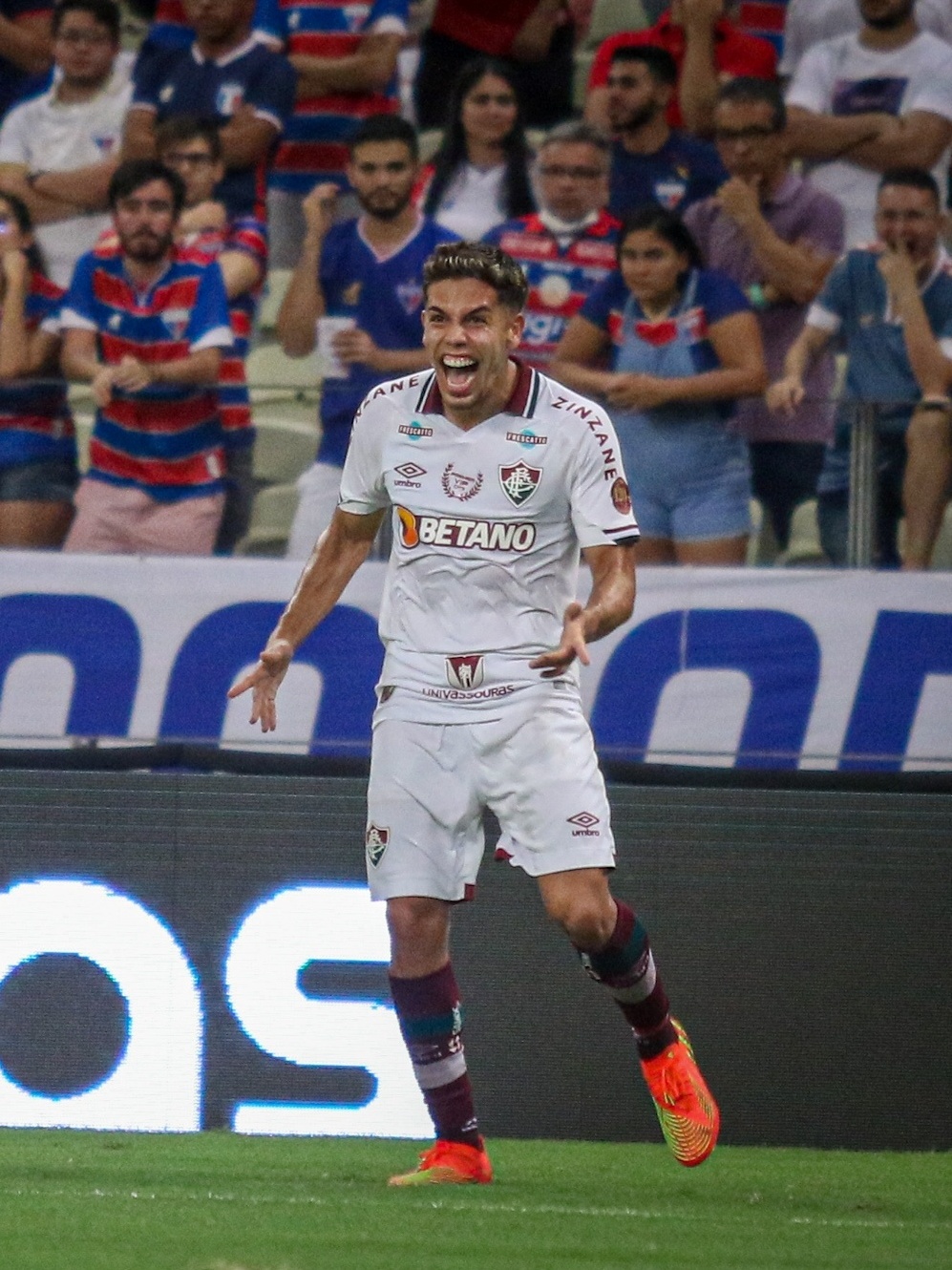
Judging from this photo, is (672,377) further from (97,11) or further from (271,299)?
(97,11)

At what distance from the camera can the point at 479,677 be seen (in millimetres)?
5098

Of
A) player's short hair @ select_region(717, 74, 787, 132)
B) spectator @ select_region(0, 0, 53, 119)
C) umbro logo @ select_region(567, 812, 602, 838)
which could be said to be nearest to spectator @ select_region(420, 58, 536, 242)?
player's short hair @ select_region(717, 74, 787, 132)

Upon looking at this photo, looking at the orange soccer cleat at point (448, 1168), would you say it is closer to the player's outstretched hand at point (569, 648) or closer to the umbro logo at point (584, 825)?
the umbro logo at point (584, 825)

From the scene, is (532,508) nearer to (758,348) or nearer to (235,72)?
(758,348)

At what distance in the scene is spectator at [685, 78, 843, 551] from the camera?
841 centimetres

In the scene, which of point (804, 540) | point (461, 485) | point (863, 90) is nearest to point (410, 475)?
point (461, 485)

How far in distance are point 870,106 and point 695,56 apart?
0.84m

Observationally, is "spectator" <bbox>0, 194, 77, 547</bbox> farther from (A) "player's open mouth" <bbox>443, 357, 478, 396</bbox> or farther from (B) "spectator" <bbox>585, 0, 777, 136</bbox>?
(B) "spectator" <bbox>585, 0, 777, 136</bbox>

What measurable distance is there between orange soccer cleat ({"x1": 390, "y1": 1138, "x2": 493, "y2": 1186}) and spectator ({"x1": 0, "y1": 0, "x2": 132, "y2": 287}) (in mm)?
6094

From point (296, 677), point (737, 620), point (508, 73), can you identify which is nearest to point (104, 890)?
point (296, 677)

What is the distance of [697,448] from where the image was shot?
21.9ft

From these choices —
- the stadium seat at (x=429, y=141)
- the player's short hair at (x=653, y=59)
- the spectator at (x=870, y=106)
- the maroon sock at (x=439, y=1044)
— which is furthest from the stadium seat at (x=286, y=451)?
the stadium seat at (x=429, y=141)

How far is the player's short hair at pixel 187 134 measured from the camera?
364 inches

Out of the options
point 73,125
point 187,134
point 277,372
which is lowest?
point 277,372
